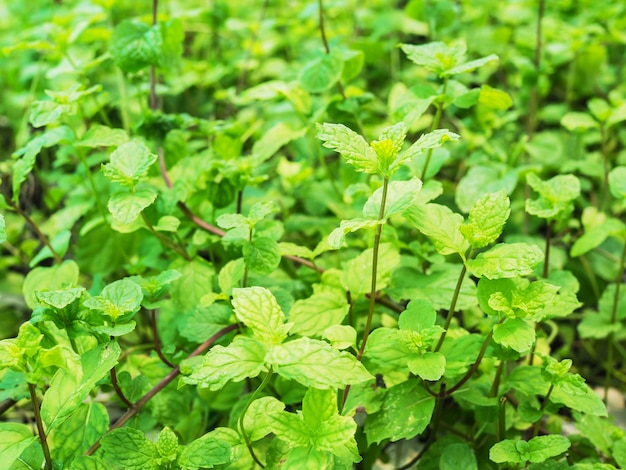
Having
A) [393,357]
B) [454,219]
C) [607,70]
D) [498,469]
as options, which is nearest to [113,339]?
→ [393,357]

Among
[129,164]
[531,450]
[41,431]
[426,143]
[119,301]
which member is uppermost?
[426,143]

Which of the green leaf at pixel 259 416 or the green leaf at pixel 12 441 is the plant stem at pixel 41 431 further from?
the green leaf at pixel 259 416

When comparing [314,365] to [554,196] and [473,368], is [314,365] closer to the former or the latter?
[473,368]

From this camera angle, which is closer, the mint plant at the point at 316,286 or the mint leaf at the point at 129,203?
the mint plant at the point at 316,286

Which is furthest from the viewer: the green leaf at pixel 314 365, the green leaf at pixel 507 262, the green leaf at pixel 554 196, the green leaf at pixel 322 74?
the green leaf at pixel 322 74

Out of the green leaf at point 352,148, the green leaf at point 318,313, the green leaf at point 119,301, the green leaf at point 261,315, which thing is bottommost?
the green leaf at point 318,313

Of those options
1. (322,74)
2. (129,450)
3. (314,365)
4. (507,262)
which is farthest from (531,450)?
(322,74)

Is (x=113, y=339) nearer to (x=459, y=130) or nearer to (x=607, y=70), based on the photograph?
(x=459, y=130)

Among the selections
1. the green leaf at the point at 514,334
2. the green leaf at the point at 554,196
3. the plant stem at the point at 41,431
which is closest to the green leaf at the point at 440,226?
the green leaf at the point at 514,334
